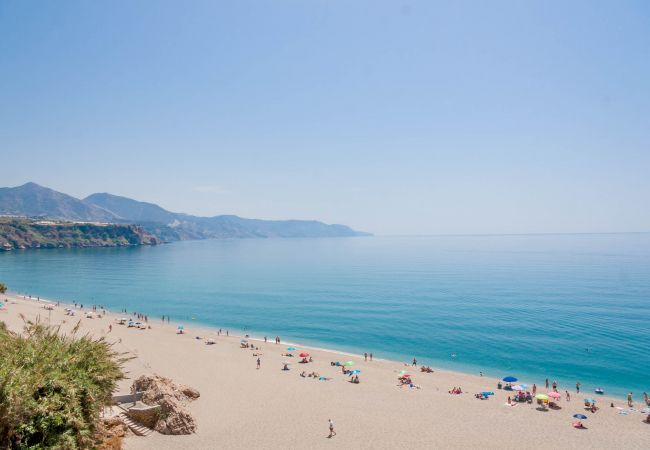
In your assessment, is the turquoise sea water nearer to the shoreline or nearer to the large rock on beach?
the shoreline

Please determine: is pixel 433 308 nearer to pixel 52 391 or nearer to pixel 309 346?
pixel 309 346

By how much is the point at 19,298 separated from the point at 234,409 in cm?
6821

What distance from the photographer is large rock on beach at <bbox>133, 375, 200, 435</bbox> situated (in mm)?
21078

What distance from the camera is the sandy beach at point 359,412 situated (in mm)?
22000

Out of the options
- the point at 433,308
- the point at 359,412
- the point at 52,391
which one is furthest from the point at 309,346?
the point at 52,391

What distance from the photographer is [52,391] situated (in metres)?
13.3

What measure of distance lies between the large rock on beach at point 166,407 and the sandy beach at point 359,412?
59 centimetres

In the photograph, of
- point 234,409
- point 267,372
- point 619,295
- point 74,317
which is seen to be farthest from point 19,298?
point 619,295

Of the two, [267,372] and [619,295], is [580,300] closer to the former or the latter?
[619,295]

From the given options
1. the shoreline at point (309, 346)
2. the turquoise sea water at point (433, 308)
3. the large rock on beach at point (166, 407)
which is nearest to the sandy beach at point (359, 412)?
the large rock on beach at point (166, 407)

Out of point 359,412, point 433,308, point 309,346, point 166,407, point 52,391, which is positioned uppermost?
point 52,391

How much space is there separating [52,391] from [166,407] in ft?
30.3

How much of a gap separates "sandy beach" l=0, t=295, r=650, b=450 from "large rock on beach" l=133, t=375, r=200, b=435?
23.2 inches

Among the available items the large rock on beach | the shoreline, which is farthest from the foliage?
the shoreline
